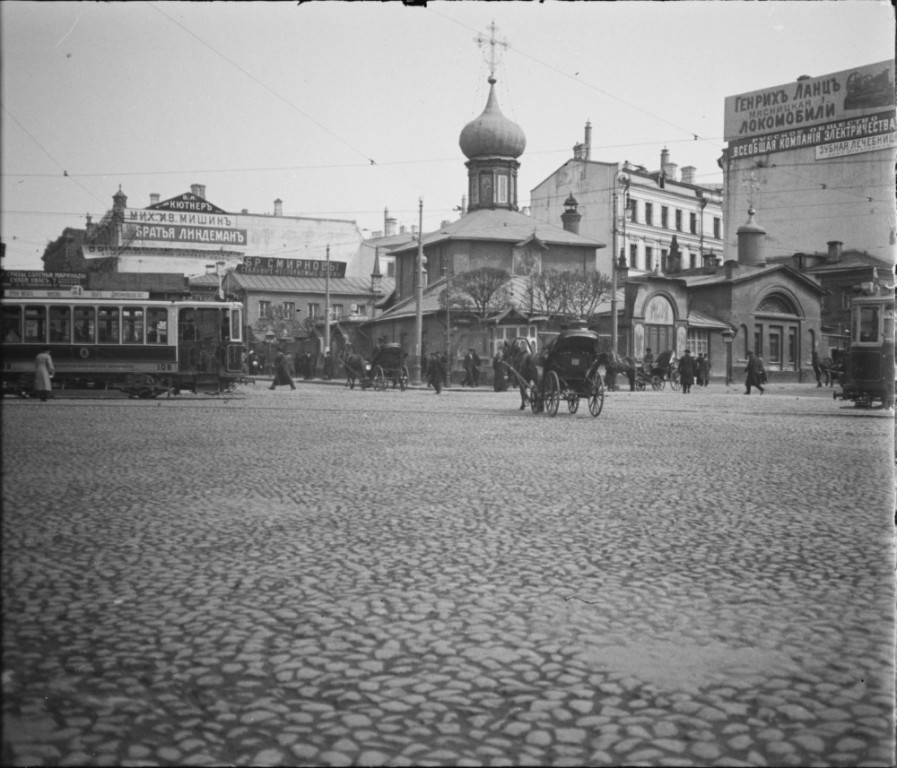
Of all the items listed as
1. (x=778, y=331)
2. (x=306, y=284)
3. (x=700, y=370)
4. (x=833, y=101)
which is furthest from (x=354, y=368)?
(x=833, y=101)

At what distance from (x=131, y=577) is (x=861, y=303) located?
736 inches

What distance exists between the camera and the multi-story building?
36.4m

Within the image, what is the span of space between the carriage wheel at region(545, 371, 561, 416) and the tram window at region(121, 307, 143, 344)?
769cm

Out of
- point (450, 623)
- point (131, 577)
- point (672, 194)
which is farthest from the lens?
point (672, 194)

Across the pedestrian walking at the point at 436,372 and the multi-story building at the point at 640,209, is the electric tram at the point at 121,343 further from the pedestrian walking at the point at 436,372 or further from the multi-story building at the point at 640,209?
the multi-story building at the point at 640,209

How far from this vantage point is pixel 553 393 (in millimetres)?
17250

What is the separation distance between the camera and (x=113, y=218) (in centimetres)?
396

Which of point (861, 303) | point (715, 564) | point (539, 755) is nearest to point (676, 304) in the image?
point (861, 303)

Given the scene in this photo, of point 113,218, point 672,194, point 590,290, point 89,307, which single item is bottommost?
point 89,307

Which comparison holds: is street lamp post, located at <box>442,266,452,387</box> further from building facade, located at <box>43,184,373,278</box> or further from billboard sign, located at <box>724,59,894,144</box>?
building facade, located at <box>43,184,373,278</box>

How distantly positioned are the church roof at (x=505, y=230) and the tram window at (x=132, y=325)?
1397 inches

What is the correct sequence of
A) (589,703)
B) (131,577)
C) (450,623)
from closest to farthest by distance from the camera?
(589,703) < (450,623) < (131,577)

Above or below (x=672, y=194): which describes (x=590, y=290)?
below

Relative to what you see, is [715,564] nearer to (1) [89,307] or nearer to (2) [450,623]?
(2) [450,623]
